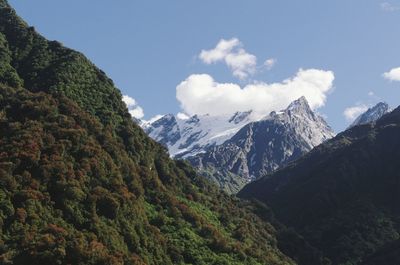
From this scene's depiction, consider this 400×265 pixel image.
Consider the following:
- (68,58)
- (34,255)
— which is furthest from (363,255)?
(34,255)

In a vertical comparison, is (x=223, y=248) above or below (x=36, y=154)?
below

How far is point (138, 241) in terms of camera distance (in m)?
105

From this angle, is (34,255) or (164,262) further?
(164,262)

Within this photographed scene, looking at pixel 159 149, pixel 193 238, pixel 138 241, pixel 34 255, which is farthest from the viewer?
pixel 159 149

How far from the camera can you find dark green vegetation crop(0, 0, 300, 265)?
92.2 meters

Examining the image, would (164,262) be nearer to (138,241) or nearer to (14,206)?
(138,241)

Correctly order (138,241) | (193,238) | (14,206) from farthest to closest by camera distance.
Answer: (193,238)
(138,241)
(14,206)

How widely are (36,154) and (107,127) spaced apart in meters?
33.6

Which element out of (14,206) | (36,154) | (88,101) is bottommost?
(14,206)

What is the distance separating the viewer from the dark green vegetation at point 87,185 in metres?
92.2

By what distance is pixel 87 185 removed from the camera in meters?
109

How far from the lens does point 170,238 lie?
121 meters

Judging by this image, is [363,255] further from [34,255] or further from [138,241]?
[34,255]

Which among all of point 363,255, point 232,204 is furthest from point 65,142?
point 363,255
